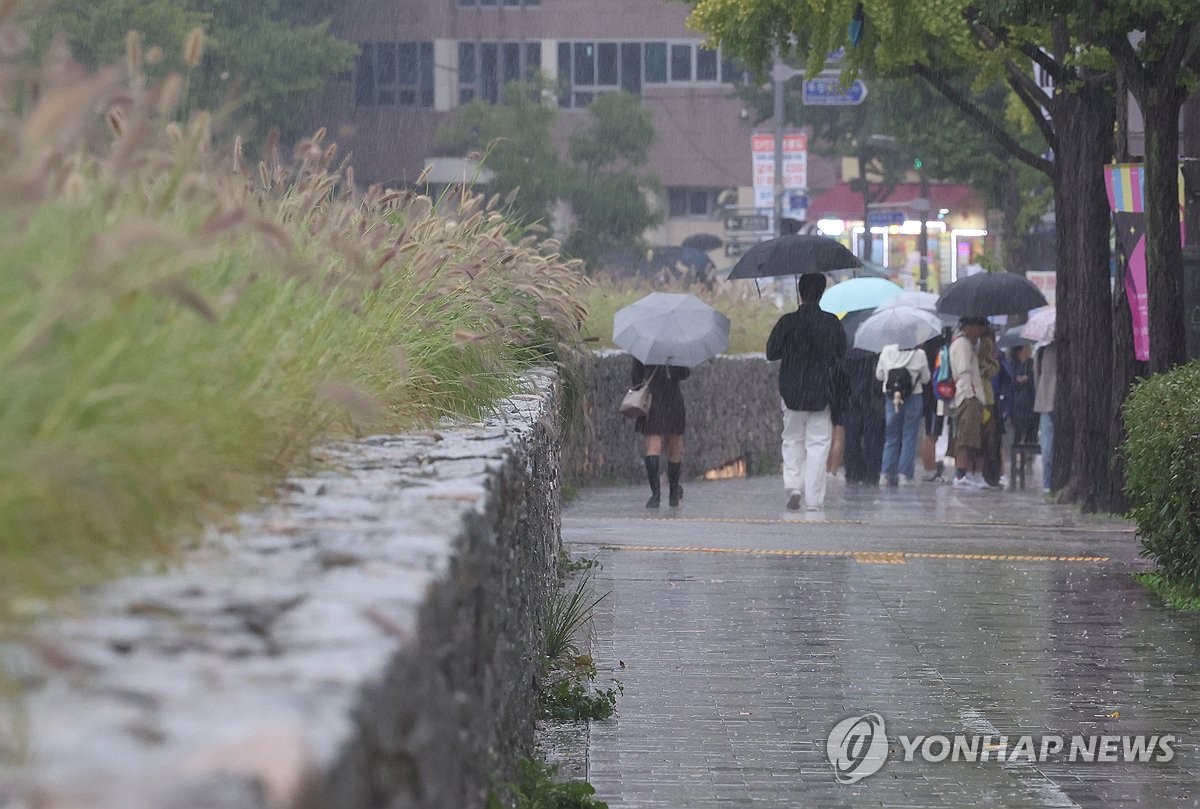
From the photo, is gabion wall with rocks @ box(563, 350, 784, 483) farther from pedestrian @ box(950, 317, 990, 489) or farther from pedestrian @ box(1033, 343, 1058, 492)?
pedestrian @ box(1033, 343, 1058, 492)

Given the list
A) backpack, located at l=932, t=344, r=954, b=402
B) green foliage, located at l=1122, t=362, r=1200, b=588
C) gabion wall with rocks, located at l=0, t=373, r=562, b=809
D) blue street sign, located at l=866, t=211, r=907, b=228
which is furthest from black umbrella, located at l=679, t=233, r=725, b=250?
gabion wall with rocks, located at l=0, t=373, r=562, b=809

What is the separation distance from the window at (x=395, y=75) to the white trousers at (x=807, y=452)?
45849 millimetres

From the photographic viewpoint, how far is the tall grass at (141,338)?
9.18 ft

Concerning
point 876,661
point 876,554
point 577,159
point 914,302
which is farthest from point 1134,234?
point 577,159

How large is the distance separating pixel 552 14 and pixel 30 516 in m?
62.0

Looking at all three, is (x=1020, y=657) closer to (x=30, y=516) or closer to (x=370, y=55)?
(x=30, y=516)

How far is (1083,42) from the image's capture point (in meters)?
17.3

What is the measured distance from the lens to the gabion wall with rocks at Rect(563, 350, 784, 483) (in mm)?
21562

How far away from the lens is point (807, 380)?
16688mm

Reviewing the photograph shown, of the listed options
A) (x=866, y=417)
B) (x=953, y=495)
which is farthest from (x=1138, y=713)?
(x=866, y=417)

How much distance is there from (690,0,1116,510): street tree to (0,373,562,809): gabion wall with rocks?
525 inches

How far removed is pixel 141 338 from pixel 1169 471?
798cm

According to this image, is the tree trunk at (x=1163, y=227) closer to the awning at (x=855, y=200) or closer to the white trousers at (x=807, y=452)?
the white trousers at (x=807, y=452)

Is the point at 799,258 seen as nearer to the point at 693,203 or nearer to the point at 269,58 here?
the point at 269,58
